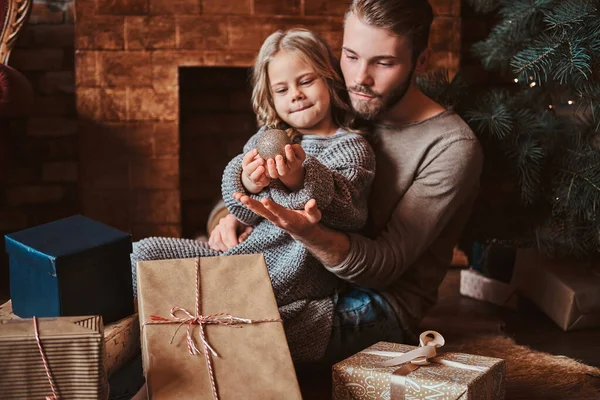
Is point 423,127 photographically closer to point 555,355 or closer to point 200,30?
point 555,355

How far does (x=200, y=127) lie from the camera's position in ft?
10.8

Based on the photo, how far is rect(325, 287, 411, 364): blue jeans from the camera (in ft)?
5.88

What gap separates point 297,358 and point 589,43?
1.16 metres

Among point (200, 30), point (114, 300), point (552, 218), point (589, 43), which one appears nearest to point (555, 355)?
point (552, 218)

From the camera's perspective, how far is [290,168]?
151cm

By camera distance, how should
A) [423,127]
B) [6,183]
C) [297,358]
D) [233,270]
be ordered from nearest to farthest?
1. [233,270]
2. [297,358]
3. [423,127]
4. [6,183]

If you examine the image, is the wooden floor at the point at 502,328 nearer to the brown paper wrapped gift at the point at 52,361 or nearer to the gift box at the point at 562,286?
the gift box at the point at 562,286

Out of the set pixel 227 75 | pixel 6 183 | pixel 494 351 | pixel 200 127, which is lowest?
pixel 494 351

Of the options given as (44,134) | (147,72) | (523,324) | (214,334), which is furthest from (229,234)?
(44,134)

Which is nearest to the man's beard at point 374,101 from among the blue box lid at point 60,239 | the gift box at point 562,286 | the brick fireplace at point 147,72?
the blue box lid at point 60,239

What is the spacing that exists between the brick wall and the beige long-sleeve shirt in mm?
1805

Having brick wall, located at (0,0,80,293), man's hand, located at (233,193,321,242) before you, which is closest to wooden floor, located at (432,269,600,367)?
man's hand, located at (233,193,321,242)

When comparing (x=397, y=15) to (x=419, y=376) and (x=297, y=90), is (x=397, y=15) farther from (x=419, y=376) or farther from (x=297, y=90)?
(x=419, y=376)

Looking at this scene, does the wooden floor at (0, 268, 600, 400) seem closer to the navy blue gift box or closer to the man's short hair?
the navy blue gift box
